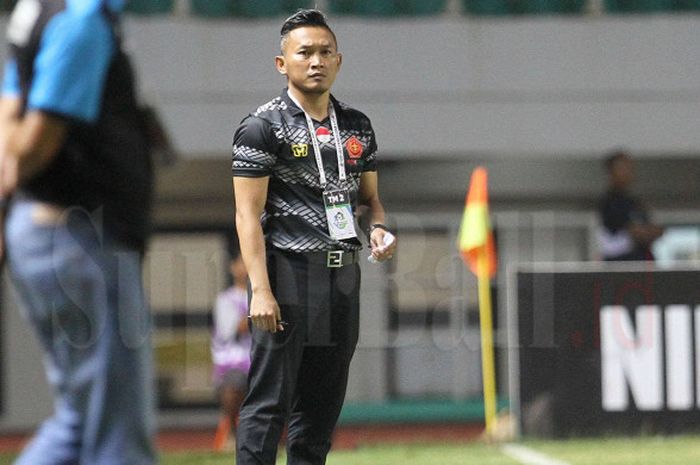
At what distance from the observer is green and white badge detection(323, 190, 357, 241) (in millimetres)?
5320

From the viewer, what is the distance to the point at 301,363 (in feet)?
17.6

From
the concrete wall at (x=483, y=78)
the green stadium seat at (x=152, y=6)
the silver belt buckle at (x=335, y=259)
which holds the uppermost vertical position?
the green stadium seat at (x=152, y=6)

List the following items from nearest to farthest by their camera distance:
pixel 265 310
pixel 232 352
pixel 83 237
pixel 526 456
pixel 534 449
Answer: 1. pixel 83 237
2. pixel 265 310
3. pixel 526 456
4. pixel 534 449
5. pixel 232 352

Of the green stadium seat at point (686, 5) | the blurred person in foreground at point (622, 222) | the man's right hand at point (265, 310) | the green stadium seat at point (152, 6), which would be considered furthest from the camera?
the green stadium seat at point (686, 5)


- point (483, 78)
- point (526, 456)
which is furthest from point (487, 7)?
point (526, 456)

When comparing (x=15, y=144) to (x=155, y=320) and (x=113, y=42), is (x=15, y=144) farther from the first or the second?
(x=155, y=320)

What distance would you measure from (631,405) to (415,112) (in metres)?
7.46

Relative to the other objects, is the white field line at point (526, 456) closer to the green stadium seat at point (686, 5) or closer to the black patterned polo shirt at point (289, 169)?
the black patterned polo shirt at point (289, 169)

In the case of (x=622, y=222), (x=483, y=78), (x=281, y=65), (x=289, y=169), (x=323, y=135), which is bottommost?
(x=622, y=222)

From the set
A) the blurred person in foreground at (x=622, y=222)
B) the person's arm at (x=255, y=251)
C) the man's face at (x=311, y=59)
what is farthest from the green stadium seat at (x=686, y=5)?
the person's arm at (x=255, y=251)

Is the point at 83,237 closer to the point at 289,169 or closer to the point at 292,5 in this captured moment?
the point at 289,169

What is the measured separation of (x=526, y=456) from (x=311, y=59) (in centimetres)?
512

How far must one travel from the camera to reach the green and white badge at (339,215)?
5320 millimetres

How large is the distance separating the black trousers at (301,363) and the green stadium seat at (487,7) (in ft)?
44.0
